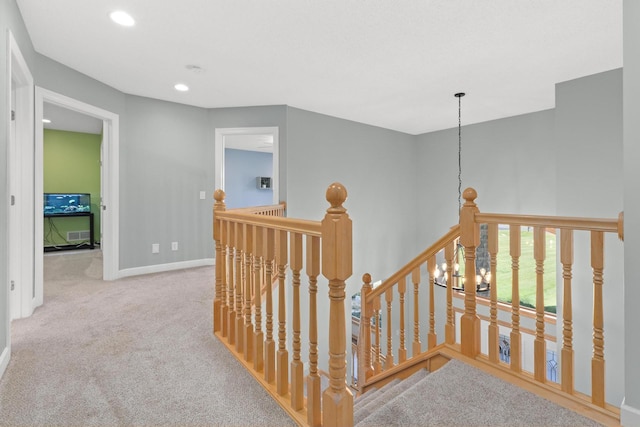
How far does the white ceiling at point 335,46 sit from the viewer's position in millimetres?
2340

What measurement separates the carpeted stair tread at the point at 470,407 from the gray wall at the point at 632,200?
0.25 m

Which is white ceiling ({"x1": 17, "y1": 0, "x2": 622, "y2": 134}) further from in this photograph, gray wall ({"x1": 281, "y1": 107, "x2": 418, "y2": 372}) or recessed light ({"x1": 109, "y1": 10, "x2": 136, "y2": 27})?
gray wall ({"x1": 281, "y1": 107, "x2": 418, "y2": 372})

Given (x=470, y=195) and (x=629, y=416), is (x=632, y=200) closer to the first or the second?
(x=470, y=195)

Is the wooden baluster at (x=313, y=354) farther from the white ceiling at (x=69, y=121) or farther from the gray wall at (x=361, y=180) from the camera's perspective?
the white ceiling at (x=69, y=121)

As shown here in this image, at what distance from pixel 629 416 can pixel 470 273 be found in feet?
2.88

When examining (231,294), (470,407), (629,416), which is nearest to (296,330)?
(231,294)

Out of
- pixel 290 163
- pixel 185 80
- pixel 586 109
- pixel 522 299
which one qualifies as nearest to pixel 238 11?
pixel 185 80

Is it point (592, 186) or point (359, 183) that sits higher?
point (359, 183)

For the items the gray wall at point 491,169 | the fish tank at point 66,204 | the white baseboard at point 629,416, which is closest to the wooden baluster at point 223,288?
the white baseboard at point 629,416

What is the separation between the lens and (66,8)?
2328 millimetres

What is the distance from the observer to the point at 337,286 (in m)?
1.23

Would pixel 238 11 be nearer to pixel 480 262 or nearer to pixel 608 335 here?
pixel 608 335

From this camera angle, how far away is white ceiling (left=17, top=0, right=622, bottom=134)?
234cm

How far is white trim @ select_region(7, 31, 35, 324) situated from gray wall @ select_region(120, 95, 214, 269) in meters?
1.26
